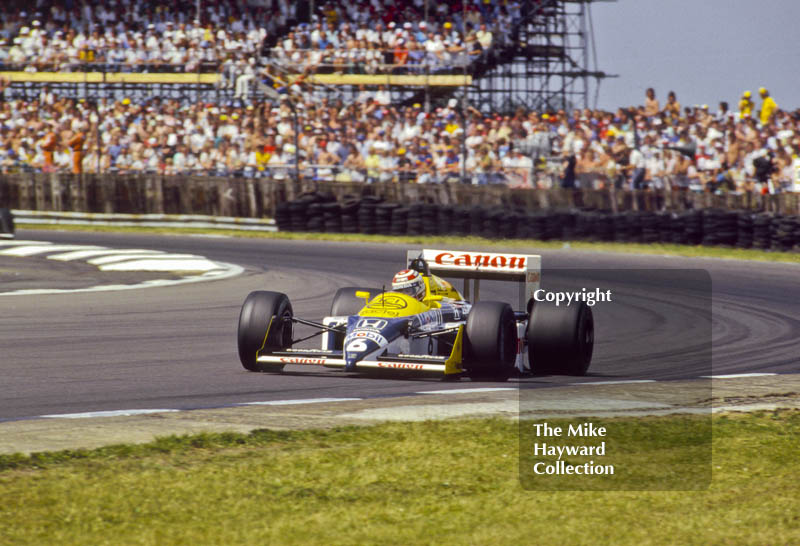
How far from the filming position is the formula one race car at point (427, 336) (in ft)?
27.7

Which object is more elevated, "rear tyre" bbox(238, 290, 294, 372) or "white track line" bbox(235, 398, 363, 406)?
"rear tyre" bbox(238, 290, 294, 372)

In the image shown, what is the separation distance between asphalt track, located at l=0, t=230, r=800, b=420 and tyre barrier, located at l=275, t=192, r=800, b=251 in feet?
5.08

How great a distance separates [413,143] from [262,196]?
343 centimetres

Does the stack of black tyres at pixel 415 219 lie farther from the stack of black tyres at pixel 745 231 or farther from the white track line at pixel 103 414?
the white track line at pixel 103 414

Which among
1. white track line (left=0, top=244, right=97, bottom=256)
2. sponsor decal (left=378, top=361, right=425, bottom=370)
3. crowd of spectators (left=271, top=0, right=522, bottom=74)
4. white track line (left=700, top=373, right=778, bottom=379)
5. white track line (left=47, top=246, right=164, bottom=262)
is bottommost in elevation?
white track line (left=700, top=373, right=778, bottom=379)

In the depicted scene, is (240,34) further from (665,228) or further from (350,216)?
(665,228)

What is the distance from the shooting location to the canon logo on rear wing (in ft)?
31.9

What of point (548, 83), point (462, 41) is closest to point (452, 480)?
point (462, 41)

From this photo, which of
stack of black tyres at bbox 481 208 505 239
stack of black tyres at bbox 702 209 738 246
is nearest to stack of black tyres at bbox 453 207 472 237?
stack of black tyres at bbox 481 208 505 239

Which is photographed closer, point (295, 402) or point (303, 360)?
point (295, 402)

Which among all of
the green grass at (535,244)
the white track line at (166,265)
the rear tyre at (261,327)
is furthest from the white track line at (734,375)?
the green grass at (535,244)

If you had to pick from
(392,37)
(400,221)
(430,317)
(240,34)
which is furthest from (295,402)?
(240,34)

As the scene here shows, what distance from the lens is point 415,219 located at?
23438 mm

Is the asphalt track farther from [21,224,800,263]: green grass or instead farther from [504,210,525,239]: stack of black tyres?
[504,210,525,239]: stack of black tyres
